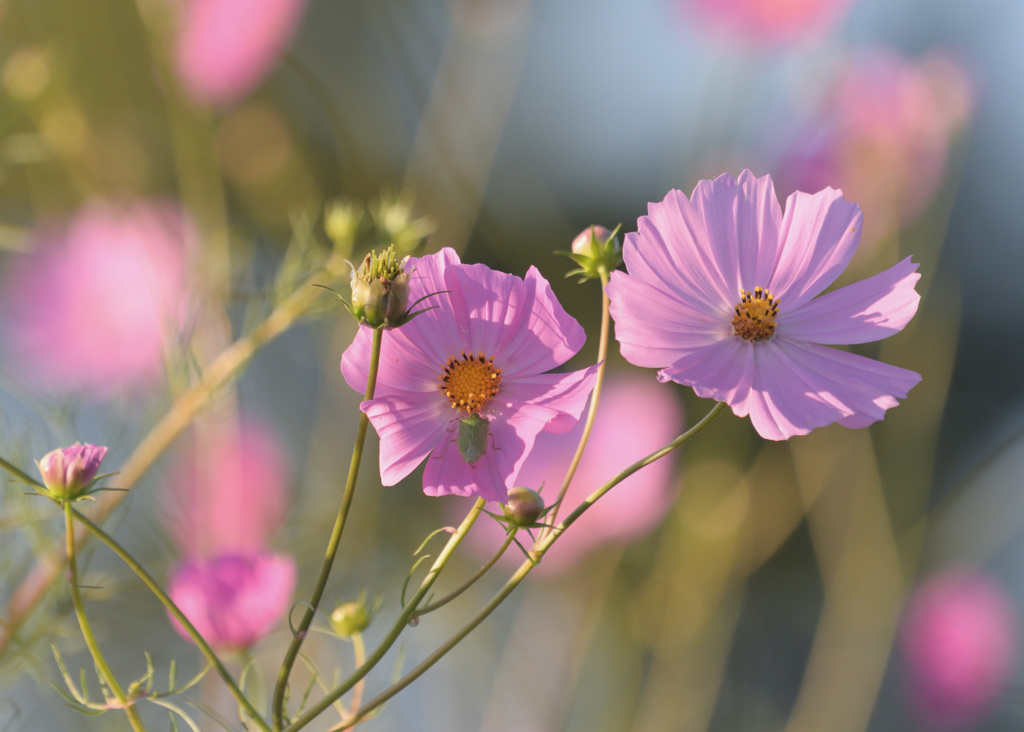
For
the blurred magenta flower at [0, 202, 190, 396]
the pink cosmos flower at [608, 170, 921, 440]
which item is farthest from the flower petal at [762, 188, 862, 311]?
the blurred magenta flower at [0, 202, 190, 396]

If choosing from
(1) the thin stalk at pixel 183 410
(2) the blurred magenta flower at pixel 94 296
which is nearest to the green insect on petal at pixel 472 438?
(1) the thin stalk at pixel 183 410

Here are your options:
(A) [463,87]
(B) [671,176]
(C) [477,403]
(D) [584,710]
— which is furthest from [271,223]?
(C) [477,403]

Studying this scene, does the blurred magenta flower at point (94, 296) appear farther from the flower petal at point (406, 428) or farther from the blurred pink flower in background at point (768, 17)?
the blurred pink flower in background at point (768, 17)

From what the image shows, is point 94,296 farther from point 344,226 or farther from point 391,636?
point 391,636

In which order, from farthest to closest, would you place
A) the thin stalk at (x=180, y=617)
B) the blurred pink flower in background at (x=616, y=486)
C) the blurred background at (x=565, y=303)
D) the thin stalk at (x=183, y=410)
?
1. the blurred pink flower in background at (x=616, y=486)
2. the blurred background at (x=565, y=303)
3. the thin stalk at (x=183, y=410)
4. the thin stalk at (x=180, y=617)

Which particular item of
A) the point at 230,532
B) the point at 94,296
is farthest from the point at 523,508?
the point at 94,296

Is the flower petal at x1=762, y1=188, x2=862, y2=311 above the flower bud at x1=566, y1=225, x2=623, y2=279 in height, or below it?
above

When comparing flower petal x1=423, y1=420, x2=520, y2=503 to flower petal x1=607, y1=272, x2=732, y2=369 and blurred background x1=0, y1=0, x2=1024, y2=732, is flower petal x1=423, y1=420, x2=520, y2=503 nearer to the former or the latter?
flower petal x1=607, y1=272, x2=732, y2=369
